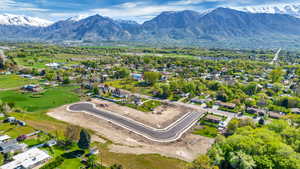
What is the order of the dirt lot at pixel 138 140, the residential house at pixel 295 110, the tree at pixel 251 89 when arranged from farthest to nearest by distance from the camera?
the tree at pixel 251 89, the residential house at pixel 295 110, the dirt lot at pixel 138 140

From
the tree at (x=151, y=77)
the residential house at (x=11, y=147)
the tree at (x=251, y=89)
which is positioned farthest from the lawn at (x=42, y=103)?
the tree at (x=251, y=89)

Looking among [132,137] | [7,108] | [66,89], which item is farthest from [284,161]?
[66,89]

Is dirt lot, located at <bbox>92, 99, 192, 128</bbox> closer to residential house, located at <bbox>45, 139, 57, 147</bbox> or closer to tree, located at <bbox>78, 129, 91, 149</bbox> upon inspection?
tree, located at <bbox>78, 129, 91, 149</bbox>

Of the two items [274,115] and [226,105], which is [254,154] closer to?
[274,115]

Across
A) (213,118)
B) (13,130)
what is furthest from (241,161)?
(13,130)

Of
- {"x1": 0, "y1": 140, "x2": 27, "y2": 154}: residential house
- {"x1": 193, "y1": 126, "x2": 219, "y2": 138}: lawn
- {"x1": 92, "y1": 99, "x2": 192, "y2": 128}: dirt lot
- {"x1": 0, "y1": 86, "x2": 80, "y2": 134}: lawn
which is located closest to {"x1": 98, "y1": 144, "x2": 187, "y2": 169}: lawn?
{"x1": 193, "y1": 126, "x2": 219, "y2": 138}: lawn

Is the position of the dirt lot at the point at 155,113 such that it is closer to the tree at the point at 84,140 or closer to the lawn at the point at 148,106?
the lawn at the point at 148,106
